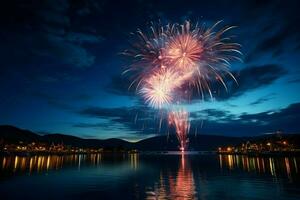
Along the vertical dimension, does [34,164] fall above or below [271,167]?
above

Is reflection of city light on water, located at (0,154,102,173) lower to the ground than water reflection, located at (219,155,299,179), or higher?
higher

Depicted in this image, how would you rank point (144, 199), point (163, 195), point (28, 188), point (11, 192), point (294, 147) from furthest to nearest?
1. point (294, 147)
2. point (28, 188)
3. point (11, 192)
4. point (163, 195)
5. point (144, 199)

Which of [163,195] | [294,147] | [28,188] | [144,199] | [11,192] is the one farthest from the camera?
[294,147]

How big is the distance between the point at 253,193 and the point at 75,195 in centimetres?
2221

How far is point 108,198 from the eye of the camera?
104 feet

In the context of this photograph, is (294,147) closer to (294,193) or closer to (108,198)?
(294,193)

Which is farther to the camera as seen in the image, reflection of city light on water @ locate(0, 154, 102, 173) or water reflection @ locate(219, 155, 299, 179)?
reflection of city light on water @ locate(0, 154, 102, 173)

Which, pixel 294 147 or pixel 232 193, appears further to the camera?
pixel 294 147

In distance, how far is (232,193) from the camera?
34.1m

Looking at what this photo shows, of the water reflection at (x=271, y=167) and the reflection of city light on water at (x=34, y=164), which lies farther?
the reflection of city light on water at (x=34, y=164)

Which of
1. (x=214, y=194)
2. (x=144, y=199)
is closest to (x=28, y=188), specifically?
(x=144, y=199)

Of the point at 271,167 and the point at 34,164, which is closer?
the point at 271,167

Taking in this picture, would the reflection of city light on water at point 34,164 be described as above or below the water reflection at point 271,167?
above

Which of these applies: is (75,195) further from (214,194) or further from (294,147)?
(294,147)
